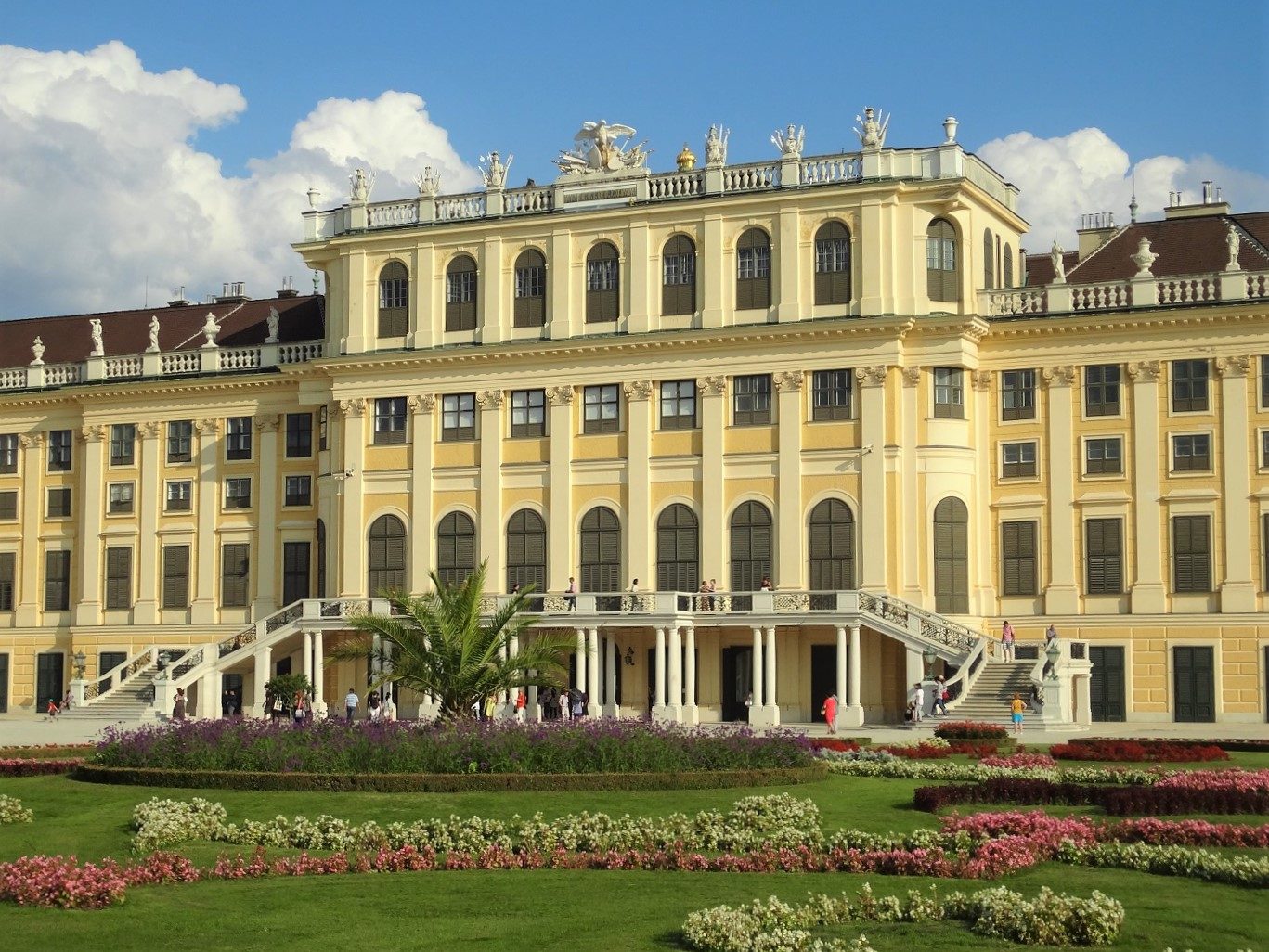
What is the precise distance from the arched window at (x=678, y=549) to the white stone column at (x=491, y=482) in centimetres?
536

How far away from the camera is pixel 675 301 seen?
60562 millimetres

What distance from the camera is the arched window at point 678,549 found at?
59.5 m

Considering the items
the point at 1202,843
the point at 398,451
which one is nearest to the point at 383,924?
the point at 1202,843

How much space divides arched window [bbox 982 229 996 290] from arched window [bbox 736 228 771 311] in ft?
22.4

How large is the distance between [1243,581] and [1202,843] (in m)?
33.3

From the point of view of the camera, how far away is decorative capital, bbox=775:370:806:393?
58.4 metres

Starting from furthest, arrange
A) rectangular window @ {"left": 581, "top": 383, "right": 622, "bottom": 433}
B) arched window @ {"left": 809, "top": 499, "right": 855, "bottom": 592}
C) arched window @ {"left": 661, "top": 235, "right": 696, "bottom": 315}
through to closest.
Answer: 1. rectangular window @ {"left": 581, "top": 383, "right": 622, "bottom": 433}
2. arched window @ {"left": 661, "top": 235, "right": 696, "bottom": 315}
3. arched window @ {"left": 809, "top": 499, "right": 855, "bottom": 592}

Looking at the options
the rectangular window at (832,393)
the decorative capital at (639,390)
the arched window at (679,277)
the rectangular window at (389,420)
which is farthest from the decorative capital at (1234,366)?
the rectangular window at (389,420)

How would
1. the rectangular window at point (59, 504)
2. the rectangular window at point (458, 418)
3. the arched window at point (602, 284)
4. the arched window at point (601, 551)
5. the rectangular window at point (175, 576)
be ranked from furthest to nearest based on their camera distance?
1. the rectangular window at point (59, 504)
2. the rectangular window at point (175, 576)
3. the rectangular window at point (458, 418)
4. the arched window at point (602, 284)
5. the arched window at point (601, 551)

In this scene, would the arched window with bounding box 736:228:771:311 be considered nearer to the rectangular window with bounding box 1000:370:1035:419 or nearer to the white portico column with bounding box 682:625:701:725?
the rectangular window with bounding box 1000:370:1035:419

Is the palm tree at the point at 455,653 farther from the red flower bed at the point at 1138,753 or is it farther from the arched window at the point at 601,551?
the arched window at the point at 601,551

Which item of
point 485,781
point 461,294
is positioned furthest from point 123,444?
point 485,781

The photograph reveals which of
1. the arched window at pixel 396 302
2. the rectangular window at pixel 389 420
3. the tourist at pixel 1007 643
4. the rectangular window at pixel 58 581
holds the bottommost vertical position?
the tourist at pixel 1007 643

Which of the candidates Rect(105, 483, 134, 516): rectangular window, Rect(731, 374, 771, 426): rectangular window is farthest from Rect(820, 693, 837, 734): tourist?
Rect(105, 483, 134, 516): rectangular window
